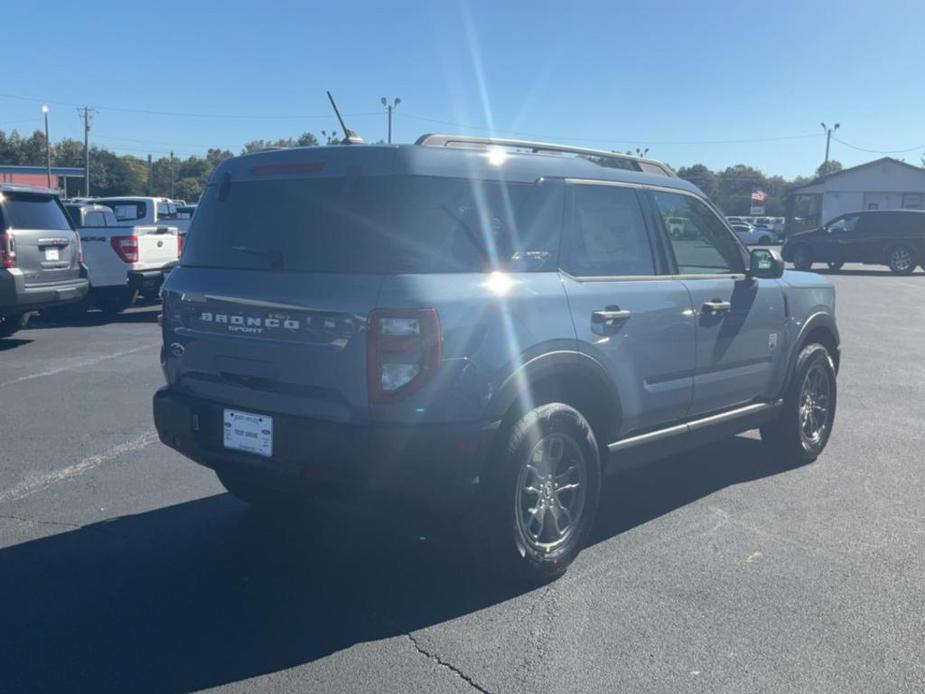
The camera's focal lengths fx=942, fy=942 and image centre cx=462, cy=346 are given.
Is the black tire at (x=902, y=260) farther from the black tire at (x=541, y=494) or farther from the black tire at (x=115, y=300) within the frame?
the black tire at (x=541, y=494)

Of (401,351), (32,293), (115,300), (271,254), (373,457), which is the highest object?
(271,254)

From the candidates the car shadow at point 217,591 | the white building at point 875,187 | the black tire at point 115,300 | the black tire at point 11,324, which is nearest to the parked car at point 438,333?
the car shadow at point 217,591

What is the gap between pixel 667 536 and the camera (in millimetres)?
5160

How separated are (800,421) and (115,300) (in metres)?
12.2

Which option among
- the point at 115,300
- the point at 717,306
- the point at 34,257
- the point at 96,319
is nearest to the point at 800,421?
the point at 717,306

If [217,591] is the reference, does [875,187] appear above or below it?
above

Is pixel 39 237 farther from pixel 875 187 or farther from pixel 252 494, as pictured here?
pixel 875 187

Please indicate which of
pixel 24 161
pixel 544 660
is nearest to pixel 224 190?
pixel 544 660

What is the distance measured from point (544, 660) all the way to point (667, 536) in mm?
1654

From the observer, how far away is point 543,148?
504cm

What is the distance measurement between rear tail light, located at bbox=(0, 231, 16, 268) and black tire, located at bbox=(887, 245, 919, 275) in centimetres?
2509

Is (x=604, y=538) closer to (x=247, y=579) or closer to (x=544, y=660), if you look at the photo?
(x=544, y=660)

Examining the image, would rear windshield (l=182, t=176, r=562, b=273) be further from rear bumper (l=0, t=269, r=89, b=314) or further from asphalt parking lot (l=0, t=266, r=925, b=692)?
rear bumper (l=0, t=269, r=89, b=314)

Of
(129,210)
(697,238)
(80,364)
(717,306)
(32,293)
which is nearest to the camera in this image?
(717,306)
